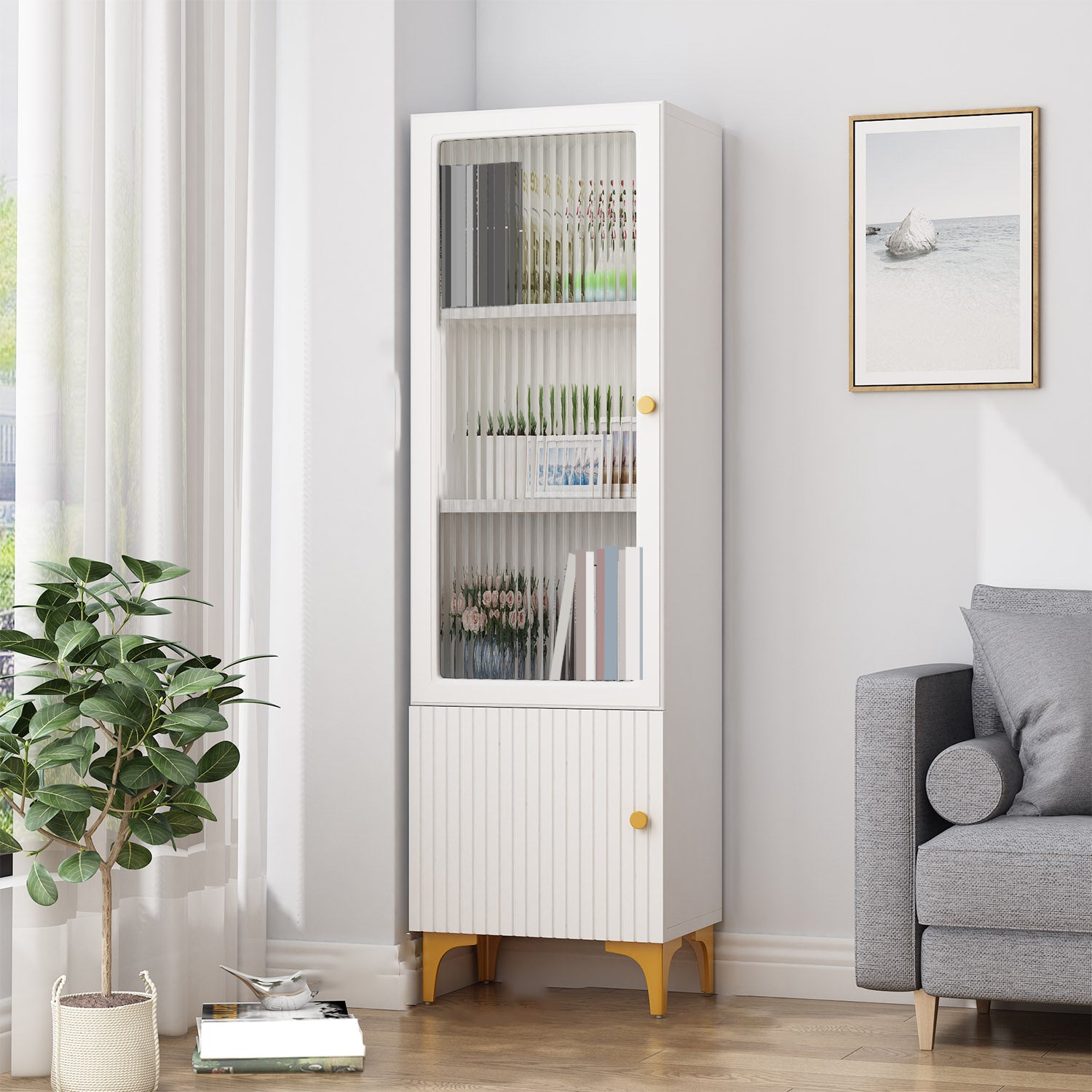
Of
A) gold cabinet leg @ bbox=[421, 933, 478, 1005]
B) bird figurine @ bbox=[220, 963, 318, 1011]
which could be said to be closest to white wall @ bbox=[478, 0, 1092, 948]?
gold cabinet leg @ bbox=[421, 933, 478, 1005]

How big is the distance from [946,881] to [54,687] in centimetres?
157

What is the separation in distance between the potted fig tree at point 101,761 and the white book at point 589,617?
86 cm

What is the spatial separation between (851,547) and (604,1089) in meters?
1.39

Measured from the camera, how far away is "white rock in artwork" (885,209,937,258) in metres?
3.61

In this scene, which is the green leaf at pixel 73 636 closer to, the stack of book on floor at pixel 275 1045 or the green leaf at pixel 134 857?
the green leaf at pixel 134 857

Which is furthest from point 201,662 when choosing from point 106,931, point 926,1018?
point 926,1018

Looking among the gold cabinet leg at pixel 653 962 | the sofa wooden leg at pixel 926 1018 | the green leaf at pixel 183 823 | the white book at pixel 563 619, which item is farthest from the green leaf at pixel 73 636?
the sofa wooden leg at pixel 926 1018

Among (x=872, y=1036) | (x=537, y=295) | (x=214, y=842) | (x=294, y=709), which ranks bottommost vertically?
(x=872, y=1036)

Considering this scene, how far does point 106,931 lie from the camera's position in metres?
2.74

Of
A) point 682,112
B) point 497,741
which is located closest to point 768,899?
point 497,741

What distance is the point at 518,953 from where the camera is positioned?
378 cm

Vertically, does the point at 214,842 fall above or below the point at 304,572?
below

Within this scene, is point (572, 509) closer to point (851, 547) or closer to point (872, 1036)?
point (851, 547)

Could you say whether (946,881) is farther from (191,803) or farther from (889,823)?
(191,803)
